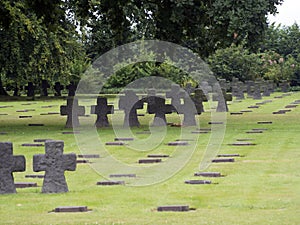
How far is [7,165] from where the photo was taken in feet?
45.5

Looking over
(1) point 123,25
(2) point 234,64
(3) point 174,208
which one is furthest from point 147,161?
(2) point 234,64

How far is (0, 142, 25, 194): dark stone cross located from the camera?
545 inches

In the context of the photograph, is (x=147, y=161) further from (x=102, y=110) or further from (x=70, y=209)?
(x=102, y=110)

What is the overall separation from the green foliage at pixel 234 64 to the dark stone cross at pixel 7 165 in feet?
179

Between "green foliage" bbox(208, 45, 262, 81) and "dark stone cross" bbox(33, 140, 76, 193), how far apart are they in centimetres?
5457

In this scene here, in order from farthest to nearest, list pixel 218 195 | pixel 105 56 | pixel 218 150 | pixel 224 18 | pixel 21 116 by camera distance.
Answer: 1. pixel 105 56
2. pixel 21 116
3. pixel 224 18
4. pixel 218 150
5. pixel 218 195

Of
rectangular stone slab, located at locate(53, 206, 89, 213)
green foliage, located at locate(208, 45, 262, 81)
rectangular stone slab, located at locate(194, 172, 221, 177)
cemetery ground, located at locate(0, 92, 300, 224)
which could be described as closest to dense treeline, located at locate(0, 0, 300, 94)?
cemetery ground, located at locate(0, 92, 300, 224)

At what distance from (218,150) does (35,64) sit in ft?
57.8

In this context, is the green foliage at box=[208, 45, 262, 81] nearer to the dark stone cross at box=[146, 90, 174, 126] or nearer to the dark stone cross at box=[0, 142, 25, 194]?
the dark stone cross at box=[146, 90, 174, 126]

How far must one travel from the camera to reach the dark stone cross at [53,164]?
1386 cm

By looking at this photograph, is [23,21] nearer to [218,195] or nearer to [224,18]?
[224,18]

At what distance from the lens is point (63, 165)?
13.9 m

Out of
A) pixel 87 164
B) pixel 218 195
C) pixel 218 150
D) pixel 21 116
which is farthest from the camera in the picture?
pixel 21 116

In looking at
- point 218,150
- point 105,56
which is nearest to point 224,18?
point 218,150
